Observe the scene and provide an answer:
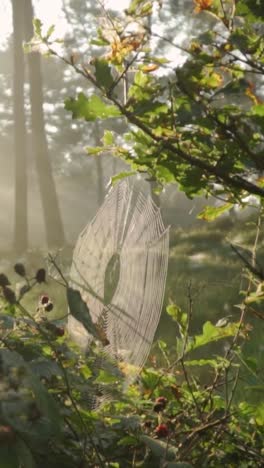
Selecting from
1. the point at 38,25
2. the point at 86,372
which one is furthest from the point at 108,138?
the point at 86,372

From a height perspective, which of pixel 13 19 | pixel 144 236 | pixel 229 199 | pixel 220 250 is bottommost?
pixel 220 250

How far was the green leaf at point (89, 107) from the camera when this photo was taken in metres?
1.57

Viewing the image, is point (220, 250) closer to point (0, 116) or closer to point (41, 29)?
point (41, 29)

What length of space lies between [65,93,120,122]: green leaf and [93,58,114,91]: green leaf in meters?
0.08

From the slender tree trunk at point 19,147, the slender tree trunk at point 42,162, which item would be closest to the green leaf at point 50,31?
the slender tree trunk at point 19,147

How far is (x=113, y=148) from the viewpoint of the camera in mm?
1842

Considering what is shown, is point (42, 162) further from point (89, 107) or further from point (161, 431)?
point (161, 431)

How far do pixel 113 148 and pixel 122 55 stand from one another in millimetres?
295

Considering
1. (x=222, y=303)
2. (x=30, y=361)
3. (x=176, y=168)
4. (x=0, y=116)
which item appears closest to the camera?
(x=30, y=361)

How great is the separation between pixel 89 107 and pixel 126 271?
2.71ft

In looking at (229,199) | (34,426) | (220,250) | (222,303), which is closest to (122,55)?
(229,199)

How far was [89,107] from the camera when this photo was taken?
62.2 inches

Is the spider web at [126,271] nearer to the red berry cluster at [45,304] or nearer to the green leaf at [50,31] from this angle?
the red berry cluster at [45,304]

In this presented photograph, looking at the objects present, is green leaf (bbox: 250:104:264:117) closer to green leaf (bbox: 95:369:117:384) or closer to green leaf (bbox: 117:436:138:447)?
green leaf (bbox: 95:369:117:384)
